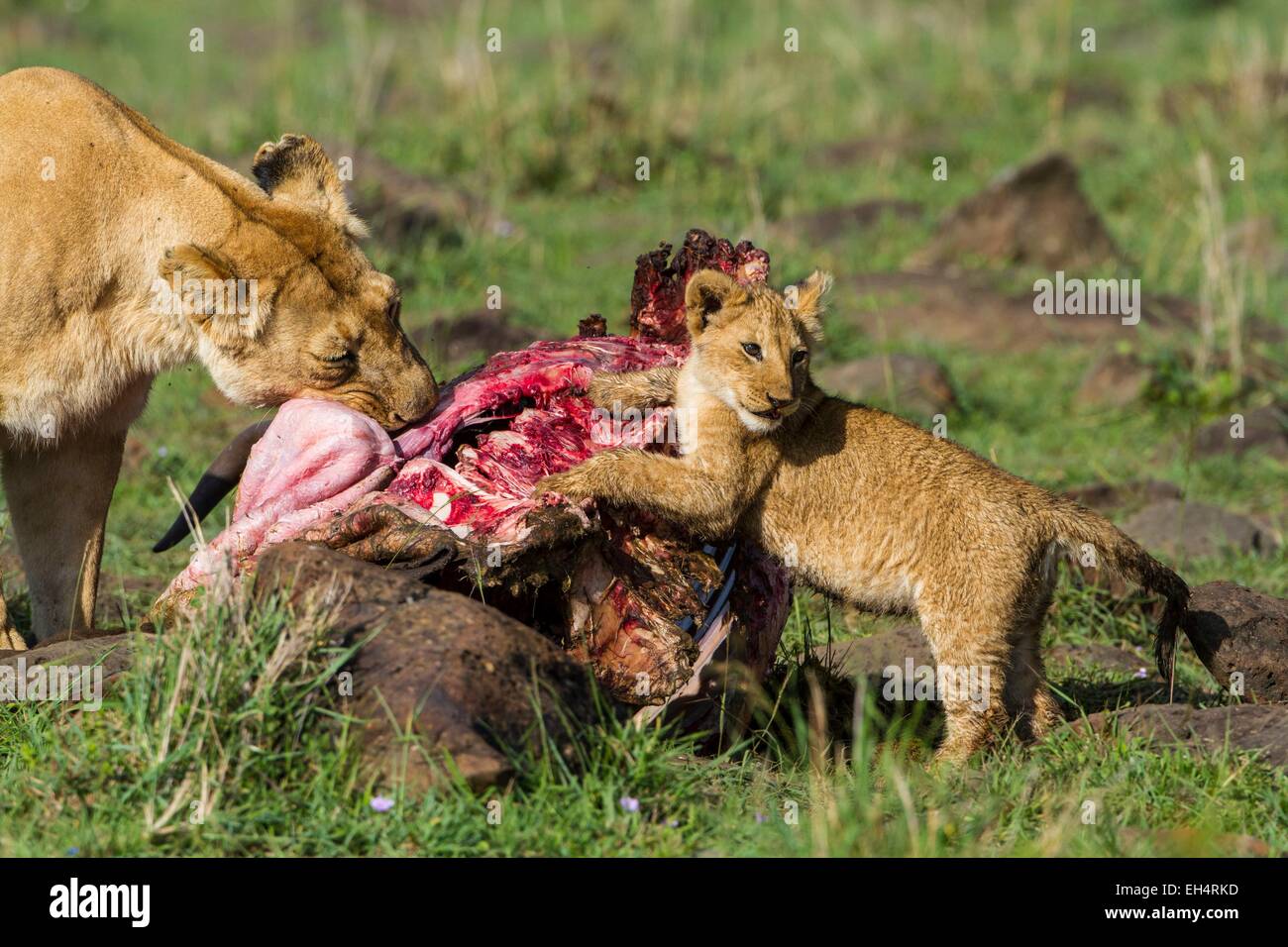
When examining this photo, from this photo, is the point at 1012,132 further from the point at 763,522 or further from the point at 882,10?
the point at 763,522

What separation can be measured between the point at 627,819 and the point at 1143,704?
2048mm

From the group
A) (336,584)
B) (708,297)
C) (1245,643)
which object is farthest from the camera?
(1245,643)

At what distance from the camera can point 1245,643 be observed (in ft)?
18.9

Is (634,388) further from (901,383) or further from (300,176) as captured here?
(901,383)

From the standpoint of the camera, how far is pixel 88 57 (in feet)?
58.3

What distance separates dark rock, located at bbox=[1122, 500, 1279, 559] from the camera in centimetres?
767

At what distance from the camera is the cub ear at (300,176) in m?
5.86

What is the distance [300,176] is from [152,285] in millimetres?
695

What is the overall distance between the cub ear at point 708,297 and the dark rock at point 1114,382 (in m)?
4.98

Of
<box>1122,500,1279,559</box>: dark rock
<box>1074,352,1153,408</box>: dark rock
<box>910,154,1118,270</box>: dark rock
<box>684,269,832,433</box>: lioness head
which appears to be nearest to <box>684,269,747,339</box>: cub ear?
<box>684,269,832,433</box>: lioness head

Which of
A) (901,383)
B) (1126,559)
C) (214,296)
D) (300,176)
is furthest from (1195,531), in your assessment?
(214,296)

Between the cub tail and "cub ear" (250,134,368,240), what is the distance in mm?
2533

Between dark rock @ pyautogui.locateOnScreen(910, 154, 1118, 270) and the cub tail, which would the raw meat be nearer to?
the cub tail

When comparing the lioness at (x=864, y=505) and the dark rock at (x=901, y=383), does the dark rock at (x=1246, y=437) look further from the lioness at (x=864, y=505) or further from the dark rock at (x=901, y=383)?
the lioness at (x=864, y=505)
